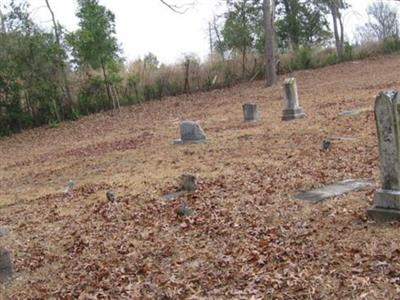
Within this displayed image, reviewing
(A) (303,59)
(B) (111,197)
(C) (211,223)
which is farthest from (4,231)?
(A) (303,59)

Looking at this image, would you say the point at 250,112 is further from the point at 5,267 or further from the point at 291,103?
the point at 5,267

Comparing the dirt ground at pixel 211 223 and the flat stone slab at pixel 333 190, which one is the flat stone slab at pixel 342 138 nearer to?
the dirt ground at pixel 211 223

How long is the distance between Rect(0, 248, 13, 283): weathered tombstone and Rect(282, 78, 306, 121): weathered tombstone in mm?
10376

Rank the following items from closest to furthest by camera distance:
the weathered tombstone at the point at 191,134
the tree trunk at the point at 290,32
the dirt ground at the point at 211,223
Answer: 1. the dirt ground at the point at 211,223
2. the weathered tombstone at the point at 191,134
3. the tree trunk at the point at 290,32

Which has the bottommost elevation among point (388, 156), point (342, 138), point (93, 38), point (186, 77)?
point (342, 138)

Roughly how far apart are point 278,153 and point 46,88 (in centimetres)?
1681

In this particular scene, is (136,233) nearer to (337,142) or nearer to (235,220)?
(235,220)

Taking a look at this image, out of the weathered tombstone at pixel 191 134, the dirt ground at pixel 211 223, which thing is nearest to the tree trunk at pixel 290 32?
the dirt ground at pixel 211 223

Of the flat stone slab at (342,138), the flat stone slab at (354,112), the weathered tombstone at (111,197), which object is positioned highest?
the flat stone slab at (354,112)

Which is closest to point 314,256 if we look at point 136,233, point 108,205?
point 136,233

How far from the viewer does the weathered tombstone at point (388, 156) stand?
5.52m

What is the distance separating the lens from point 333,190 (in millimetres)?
7062

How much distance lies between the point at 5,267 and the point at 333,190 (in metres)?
4.22

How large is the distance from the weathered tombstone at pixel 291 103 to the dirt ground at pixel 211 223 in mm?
365
